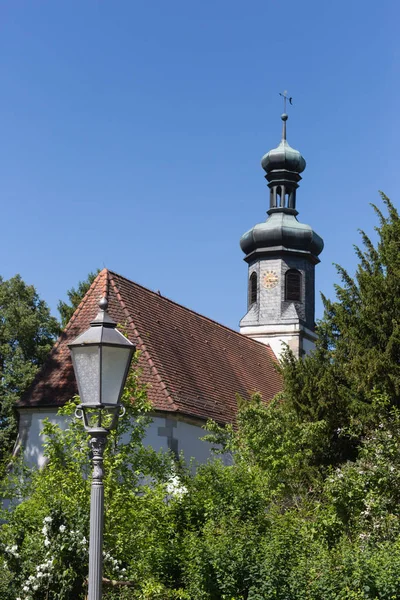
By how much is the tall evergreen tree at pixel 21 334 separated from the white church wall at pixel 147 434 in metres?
8.06

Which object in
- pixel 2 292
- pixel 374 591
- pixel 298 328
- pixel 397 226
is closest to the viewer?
pixel 374 591

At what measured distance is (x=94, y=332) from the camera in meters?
7.45

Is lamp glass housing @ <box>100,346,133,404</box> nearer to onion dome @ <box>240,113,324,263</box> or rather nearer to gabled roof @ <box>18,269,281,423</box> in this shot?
gabled roof @ <box>18,269,281,423</box>

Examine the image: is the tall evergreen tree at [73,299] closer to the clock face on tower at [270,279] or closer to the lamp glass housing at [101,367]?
the clock face on tower at [270,279]

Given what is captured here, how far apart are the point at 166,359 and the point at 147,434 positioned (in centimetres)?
301

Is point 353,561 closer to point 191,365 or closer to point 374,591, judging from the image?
point 374,591

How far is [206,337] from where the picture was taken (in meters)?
29.8

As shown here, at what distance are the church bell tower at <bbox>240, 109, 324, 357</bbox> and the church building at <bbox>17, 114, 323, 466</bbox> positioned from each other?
0.13ft

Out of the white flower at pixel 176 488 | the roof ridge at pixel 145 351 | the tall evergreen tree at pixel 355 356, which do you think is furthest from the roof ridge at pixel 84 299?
the white flower at pixel 176 488

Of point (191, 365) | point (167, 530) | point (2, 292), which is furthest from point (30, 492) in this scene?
point (2, 292)

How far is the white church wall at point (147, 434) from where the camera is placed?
71.9 ft

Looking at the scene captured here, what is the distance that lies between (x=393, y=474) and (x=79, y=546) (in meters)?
5.40

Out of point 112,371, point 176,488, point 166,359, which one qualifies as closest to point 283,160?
point 166,359

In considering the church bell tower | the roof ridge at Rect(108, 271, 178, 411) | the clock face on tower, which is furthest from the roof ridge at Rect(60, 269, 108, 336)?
the clock face on tower
